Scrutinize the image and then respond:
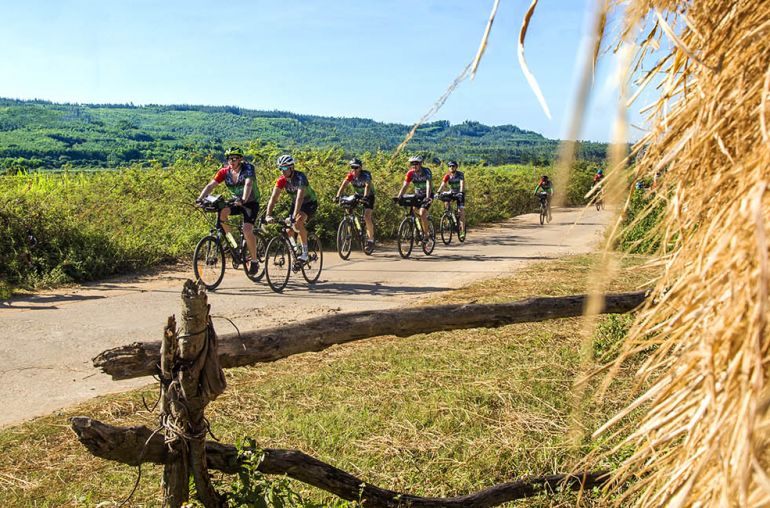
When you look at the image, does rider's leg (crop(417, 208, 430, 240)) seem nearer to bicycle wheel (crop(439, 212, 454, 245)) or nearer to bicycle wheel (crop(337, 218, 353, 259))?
bicycle wheel (crop(337, 218, 353, 259))

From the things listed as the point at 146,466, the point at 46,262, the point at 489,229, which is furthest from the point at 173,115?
the point at 146,466

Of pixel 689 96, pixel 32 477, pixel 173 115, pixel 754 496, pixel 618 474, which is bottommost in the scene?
pixel 32 477

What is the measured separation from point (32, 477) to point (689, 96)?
404 centimetres

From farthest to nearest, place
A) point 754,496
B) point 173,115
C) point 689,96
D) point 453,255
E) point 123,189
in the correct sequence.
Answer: point 173,115 < point 123,189 < point 453,255 < point 689,96 < point 754,496

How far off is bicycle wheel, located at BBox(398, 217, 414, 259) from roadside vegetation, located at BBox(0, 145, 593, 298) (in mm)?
1236

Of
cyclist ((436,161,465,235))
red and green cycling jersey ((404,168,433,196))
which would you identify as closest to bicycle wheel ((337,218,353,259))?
red and green cycling jersey ((404,168,433,196))

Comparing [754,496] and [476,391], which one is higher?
[754,496]

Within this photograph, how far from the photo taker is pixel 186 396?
2.61 metres

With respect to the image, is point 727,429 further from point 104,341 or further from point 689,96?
point 104,341

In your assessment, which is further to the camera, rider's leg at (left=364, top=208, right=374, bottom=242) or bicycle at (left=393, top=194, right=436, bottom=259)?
bicycle at (left=393, top=194, right=436, bottom=259)

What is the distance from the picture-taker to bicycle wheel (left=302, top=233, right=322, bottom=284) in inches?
448

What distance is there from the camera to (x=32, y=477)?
4.22 m

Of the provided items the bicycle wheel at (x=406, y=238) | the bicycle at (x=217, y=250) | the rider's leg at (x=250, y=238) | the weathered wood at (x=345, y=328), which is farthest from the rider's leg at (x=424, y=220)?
the weathered wood at (x=345, y=328)

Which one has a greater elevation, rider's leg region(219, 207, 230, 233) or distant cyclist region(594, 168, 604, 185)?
distant cyclist region(594, 168, 604, 185)
